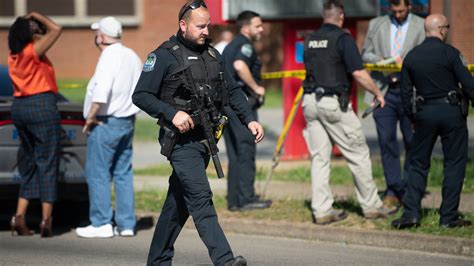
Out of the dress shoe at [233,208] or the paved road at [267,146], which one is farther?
the paved road at [267,146]

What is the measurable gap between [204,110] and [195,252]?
7.27 feet

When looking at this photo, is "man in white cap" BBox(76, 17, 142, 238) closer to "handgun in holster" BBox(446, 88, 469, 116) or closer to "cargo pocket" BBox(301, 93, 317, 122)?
"cargo pocket" BBox(301, 93, 317, 122)

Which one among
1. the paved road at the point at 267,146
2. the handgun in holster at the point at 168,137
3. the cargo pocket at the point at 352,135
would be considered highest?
the handgun in holster at the point at 168,137

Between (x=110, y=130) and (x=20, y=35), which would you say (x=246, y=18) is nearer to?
(x=110, y=130)

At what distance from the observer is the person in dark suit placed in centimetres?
1055

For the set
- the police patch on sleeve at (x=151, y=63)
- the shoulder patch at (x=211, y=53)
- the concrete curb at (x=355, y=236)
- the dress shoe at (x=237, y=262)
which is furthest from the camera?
the concrete curb at (x=355, y=236)

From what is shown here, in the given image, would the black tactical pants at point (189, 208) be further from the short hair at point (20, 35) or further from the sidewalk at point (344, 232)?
the short hair at point (20, 35)

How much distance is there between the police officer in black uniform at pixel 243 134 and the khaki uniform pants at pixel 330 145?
95 cm

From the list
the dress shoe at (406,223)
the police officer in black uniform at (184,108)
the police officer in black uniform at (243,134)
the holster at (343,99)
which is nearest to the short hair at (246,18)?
the police officer in black uniform at (243,134)

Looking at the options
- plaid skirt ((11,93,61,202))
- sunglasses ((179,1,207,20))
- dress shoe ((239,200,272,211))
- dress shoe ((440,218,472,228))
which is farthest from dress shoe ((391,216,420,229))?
plaid skirt ((11,93,61,202))

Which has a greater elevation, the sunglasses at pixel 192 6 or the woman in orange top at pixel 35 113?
the sunglasses at pixel 192 6

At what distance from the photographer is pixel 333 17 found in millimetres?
9773

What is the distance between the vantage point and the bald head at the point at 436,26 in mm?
9164

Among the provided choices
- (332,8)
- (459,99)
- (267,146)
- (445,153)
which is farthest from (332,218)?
(267,146)
